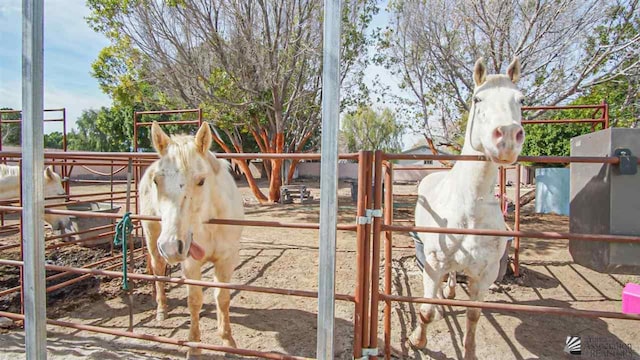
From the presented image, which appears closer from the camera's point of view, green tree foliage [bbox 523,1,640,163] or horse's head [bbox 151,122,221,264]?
horse's head [bbox 151,122,221,264]

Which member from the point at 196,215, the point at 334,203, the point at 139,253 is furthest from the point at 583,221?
the point at 139,253

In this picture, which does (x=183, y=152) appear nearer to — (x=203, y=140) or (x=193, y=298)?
(x=203, y=140)

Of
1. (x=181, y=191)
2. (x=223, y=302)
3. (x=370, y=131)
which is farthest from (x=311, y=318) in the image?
(x=370, y=131)

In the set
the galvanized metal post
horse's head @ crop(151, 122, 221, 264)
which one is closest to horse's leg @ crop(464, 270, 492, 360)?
horse's head @ crop(151, 122, 221, 264)

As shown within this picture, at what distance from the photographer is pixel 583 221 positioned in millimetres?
1885

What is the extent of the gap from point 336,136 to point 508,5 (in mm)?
8657

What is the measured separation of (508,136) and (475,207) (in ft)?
2.56

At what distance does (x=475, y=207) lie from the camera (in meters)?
2.26

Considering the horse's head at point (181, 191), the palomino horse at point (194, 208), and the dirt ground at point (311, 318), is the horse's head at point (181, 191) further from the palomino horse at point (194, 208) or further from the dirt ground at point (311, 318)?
Result: the dirt ground at point (311, 318)

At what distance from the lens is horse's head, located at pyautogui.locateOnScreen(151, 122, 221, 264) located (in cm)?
176

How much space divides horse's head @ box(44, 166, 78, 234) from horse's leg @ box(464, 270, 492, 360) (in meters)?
5.70

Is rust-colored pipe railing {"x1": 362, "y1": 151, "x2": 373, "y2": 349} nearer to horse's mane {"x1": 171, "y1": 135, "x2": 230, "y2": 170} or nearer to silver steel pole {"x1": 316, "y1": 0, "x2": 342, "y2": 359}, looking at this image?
silver steel pole {"x1": 316, "y1": 0, "x2": 342, "y2": 359}

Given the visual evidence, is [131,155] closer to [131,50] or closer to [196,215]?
[196,215]

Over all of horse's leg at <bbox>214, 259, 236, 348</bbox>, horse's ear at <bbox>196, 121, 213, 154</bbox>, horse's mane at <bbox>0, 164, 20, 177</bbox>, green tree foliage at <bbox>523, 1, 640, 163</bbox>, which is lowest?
horse's leg at <bbox>214, 259, 236, 348</bbox>
